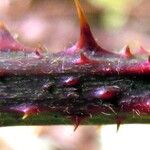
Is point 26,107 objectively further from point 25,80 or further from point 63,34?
point 63,34

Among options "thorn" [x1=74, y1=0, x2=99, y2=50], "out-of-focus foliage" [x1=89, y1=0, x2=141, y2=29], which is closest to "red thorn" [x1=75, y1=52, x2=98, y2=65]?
"thorn" [x1=74, y1=0, x2=99, y2=50]

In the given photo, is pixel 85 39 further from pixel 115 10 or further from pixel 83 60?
pixel 115 10

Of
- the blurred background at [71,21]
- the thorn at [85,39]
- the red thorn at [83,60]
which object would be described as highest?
the thorn at [85,39]

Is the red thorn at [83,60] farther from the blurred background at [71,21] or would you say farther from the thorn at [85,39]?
the blurred background at [71,21]

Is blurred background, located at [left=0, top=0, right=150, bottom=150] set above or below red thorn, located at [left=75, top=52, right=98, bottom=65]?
below

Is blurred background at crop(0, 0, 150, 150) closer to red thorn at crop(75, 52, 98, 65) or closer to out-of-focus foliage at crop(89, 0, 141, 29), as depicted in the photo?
out-of-focus foliage at crop(89, 0, 141, 29)

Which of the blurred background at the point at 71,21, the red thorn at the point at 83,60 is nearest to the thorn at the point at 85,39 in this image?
the red thorn at the point at 83,60

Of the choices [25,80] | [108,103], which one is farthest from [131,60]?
[25,80]

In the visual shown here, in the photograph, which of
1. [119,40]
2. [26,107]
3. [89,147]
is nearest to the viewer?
[26,107]

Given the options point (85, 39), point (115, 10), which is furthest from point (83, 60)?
point (115, 10)

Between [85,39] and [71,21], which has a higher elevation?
[85,39]

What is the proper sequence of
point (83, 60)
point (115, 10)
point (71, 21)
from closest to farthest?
point (83, 60) < point (115, 10) < point (71, 21)
